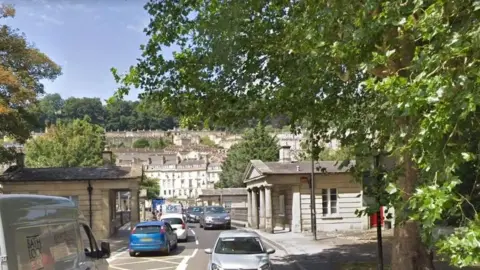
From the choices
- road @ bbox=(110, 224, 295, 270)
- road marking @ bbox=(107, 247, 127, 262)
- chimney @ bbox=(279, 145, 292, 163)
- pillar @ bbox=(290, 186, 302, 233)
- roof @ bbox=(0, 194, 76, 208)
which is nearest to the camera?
roof @ bbox=(0, 194, 76, 208)

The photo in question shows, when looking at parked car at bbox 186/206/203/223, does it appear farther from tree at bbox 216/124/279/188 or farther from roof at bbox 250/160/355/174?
roof at bbox 250/160/355/174

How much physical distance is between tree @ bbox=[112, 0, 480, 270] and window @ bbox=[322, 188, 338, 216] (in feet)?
54.9

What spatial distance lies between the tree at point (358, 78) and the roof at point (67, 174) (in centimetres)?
1882

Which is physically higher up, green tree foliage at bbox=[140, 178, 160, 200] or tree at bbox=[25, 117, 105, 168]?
tree at bbox=[25, 117, 105, 168]

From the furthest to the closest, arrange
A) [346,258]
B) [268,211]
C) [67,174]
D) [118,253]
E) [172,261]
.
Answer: [268,211] → [67,174] → [118,253] → [172,261] → [346,258]

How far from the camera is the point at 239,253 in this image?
49.6 feet

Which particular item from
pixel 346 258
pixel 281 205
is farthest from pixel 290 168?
pixel 346 258

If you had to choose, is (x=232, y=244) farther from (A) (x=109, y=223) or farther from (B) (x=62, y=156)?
(B) (x=62, y=156)

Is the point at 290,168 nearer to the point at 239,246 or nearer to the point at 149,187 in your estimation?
the point at 239,246

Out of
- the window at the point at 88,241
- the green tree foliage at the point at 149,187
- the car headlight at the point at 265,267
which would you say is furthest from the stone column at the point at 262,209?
the green tree foliage at the point at 149,187

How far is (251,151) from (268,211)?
114ft

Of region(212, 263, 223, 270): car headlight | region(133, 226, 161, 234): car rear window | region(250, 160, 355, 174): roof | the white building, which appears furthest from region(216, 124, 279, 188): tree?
the white building

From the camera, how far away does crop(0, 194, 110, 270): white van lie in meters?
6.11

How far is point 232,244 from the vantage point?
15672mm
